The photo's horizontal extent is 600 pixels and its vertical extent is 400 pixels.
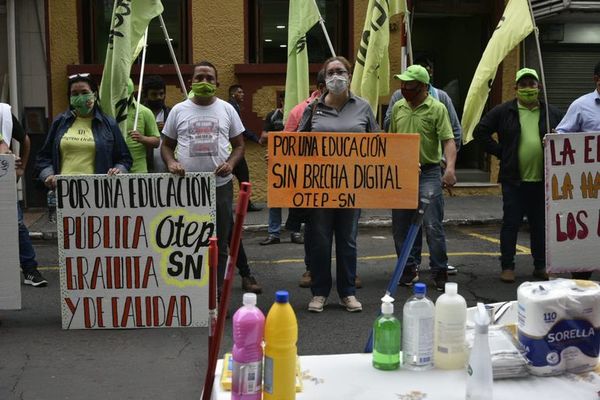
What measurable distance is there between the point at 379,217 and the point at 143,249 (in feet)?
20.3

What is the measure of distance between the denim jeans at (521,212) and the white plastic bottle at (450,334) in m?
4.56

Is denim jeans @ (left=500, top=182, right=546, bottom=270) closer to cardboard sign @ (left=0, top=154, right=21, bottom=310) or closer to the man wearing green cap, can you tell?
the man wearing green cap

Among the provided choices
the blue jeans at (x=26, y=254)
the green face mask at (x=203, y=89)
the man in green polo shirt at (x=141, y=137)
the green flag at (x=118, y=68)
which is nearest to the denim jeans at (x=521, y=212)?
the green face mask at (x=203, y=89)

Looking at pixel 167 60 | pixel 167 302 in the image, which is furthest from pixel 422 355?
pixel 167 60

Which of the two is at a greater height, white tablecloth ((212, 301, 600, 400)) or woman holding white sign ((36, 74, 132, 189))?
woman holding white sign ((36, 74, 132, 189))

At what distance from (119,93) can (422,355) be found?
4650 millimetres

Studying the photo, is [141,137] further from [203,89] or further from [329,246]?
[329,246]

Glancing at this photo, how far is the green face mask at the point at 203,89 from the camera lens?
568 cm

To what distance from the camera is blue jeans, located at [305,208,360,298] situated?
579 centimetres

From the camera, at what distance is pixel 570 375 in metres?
2.51

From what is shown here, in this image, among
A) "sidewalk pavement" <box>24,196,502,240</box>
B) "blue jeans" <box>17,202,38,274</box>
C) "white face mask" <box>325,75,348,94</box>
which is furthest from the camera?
"sidewalk pavement" <box>24,196,502,240</box>

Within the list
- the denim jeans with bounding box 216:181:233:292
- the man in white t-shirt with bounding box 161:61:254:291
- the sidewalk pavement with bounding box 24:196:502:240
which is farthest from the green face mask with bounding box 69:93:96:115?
the sidewalk pavement with bounding box 24:196:502:240

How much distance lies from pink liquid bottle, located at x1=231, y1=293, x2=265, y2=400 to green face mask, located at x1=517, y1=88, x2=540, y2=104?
5.18m

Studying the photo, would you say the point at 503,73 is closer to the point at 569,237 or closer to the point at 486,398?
the point at 569,237
